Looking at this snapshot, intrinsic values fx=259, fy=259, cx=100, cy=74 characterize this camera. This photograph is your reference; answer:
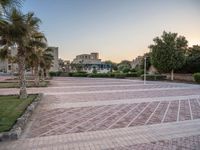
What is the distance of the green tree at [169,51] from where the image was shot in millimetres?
33469

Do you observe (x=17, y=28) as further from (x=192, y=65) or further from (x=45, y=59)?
(x=192, y=65)

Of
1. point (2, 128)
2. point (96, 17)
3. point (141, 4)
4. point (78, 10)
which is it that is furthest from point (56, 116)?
point (96, 17)

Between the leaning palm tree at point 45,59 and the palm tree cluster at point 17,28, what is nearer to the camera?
the palm tree cluster at point 17,28

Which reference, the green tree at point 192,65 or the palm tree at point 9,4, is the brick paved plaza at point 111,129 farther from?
the green tree at point 192,65

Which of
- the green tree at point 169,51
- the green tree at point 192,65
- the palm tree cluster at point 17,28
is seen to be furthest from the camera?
the green tree at point 192,65

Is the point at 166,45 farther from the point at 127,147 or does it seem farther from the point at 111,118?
the point at 127,147

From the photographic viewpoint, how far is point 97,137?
6.80 meters

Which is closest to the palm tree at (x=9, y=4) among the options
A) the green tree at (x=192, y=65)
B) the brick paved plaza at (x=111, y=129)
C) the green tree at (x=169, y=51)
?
the brick paved plaza at (x=111, y=129)

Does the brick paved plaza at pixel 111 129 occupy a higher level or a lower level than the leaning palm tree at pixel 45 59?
lower

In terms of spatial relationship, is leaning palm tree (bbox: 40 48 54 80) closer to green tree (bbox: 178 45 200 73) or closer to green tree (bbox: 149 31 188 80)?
green tree (bbox: 149 31 188 80)

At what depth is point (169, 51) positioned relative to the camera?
1316 inches

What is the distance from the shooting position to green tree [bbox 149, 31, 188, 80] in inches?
1318

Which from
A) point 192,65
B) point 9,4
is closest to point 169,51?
point 192,65

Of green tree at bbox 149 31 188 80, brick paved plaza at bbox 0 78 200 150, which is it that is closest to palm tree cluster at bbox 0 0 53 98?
brick paved plaza at bbox 0 78 200 150
